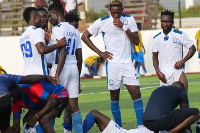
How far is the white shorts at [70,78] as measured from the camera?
426 inches

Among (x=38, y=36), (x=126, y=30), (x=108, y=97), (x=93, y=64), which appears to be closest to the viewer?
(x=38, y=36)

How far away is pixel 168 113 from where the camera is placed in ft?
31.6

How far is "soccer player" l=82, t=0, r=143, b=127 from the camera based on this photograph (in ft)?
38.7

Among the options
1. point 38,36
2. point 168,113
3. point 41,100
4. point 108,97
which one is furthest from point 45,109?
point 108,97

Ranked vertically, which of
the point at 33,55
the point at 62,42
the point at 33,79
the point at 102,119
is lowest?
the point at 102,119

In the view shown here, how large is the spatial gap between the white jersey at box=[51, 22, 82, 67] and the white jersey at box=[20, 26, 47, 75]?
1.82ft

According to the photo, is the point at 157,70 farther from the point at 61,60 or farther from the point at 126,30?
the point at 61,60

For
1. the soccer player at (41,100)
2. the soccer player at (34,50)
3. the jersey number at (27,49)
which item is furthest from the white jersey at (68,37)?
the soccer player at (41,100)

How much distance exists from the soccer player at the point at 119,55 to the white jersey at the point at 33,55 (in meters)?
1.95

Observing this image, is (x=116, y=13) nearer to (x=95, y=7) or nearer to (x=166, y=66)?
(x=166, y=66)

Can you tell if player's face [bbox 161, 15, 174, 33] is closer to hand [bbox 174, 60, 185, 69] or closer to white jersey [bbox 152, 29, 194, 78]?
white jersey [bbox 152, 29, 194, 78]

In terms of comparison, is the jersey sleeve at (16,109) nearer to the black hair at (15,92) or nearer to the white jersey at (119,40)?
the black hair at (15,92)

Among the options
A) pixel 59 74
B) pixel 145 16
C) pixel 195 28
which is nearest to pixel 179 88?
pixel 59 74

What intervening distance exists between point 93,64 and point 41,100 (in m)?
15.9
